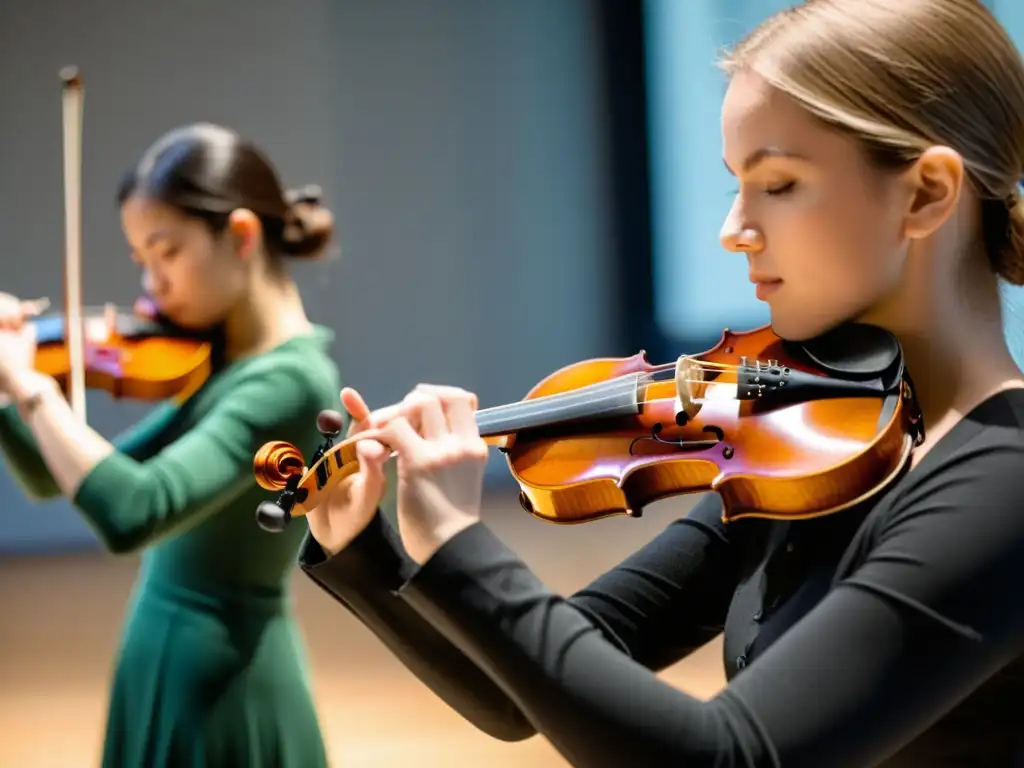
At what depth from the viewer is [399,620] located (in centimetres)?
77

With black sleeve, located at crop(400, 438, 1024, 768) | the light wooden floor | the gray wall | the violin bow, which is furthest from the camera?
the gray wall

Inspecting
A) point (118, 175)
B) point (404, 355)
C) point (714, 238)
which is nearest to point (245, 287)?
point (404, 355)

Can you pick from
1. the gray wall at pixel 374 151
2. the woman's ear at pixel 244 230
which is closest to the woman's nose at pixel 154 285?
the woman's ear at pixel 244 230

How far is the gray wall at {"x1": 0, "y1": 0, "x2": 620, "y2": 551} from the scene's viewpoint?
7.20 feet

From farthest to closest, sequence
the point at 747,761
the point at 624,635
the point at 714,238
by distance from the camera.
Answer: the point at 714,238 → the point at 624,635 → the point at 747,761

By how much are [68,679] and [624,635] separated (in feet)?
5.51

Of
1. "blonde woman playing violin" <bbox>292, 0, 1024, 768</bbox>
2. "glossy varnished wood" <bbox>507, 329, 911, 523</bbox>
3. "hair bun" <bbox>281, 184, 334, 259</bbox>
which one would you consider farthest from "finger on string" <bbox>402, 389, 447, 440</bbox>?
"hair bun" <bbox>281, 184, 334, 259</bbox>

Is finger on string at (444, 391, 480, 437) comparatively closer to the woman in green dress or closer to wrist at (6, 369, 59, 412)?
the woman in green dress

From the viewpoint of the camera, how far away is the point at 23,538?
2.17 metres

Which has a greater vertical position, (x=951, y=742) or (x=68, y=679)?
(x=951, y=742)

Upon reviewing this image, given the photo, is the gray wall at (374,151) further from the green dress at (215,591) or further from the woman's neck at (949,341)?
the woman's neck at (949,341)

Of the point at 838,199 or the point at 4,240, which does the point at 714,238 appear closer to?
the point at 4,240

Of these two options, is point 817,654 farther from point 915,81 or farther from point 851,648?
point 915,81

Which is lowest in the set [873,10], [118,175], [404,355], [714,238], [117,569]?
[117,569]
